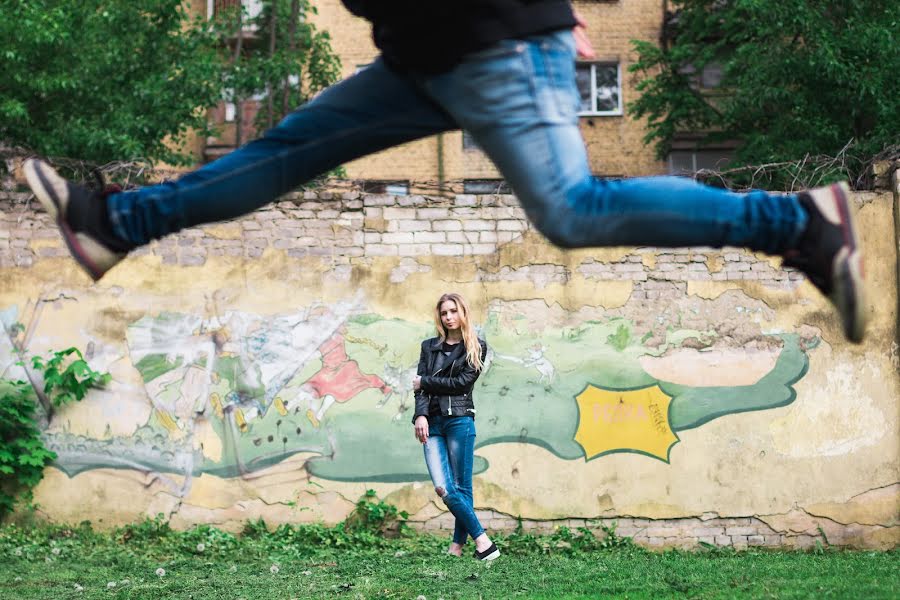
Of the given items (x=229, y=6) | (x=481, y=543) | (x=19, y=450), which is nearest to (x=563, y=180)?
(x=481, y=543)

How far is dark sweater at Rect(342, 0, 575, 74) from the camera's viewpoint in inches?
89.7

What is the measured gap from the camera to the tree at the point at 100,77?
1277 centimetres

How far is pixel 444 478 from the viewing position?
6980mm

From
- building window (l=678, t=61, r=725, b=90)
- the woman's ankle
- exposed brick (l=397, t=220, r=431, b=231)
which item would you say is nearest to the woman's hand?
the woman's ankle

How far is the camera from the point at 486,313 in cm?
911

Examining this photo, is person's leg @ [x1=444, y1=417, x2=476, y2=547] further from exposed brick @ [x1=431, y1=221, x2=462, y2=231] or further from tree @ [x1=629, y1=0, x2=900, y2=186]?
tree @ [x1=629, y1=0, x2=900, y2=186]

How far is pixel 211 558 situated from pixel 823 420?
5.57 meters

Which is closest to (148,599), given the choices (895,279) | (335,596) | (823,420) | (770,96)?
(335,596)

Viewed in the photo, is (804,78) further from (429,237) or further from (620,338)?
(429,237)

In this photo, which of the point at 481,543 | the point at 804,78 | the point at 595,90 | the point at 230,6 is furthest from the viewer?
the point at 595,90

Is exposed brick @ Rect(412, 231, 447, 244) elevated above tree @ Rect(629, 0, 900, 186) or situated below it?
below

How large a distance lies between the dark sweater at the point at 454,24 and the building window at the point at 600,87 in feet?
67.5

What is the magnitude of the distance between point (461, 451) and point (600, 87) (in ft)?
56.1

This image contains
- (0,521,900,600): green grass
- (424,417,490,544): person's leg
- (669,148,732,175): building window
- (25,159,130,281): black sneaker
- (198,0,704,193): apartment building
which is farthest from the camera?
(669,148,732,175): building window
